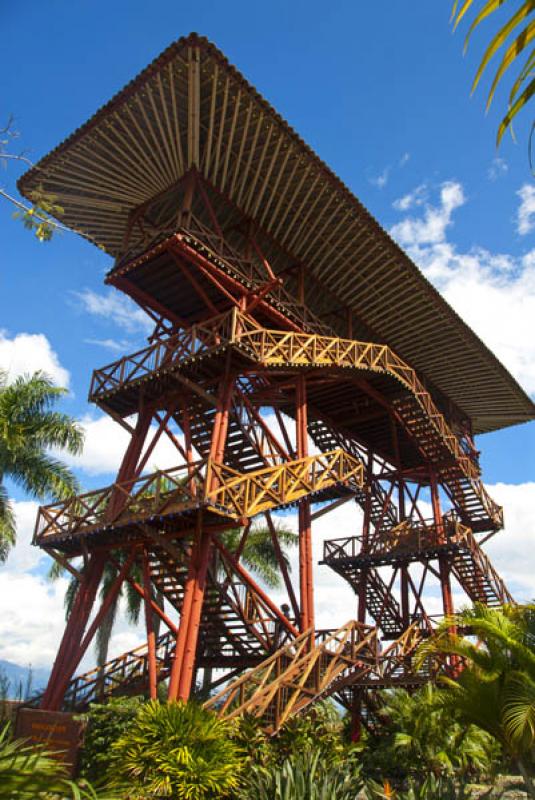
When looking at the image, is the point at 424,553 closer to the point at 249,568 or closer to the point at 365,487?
the point at 365,487

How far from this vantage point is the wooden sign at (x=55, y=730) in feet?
39.1

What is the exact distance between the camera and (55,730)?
12.1 m

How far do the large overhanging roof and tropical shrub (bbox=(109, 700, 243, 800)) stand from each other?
11.9 m

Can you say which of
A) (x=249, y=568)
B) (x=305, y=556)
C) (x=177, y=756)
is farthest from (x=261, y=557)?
(x=177, y=756)

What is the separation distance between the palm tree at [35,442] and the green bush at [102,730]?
997 cm

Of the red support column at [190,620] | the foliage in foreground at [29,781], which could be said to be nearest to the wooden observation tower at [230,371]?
the red support column at [190,620]

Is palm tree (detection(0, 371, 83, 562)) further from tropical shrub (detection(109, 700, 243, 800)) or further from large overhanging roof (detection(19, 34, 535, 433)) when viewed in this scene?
tropical shrub (detection(109, 700, 243, 800))

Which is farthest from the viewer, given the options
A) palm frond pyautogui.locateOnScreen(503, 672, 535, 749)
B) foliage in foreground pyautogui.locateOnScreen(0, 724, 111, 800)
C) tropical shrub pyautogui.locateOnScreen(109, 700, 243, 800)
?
tropical shrub pyautogui.locateOnScreen(109, 700, 243, 800)

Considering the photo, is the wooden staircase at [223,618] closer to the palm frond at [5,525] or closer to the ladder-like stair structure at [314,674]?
the ladder-like stair structure at [314,674]

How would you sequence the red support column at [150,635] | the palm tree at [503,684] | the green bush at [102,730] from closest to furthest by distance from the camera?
the palm tree at [503,684], the green bush at [102,730], the red support column at [150,635]

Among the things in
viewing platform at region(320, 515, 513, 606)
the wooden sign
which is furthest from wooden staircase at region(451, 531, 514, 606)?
the wooden sign

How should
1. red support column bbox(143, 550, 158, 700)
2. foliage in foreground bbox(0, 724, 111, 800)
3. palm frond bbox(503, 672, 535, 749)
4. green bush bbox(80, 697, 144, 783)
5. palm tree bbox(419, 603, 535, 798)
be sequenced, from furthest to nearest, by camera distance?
red support column bbox(143, 550, 158, 700) → green bush bbox(80, 697, 144, 783) → palm tree bbox(419, 603, 535, 798) → palm frond bbox(503, 672, 535, 749) → foliage in foreground bbox(0, 724, 111, 800)

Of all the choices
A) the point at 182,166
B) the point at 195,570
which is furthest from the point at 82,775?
the point at 182,166

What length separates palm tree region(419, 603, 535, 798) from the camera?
8562mm
